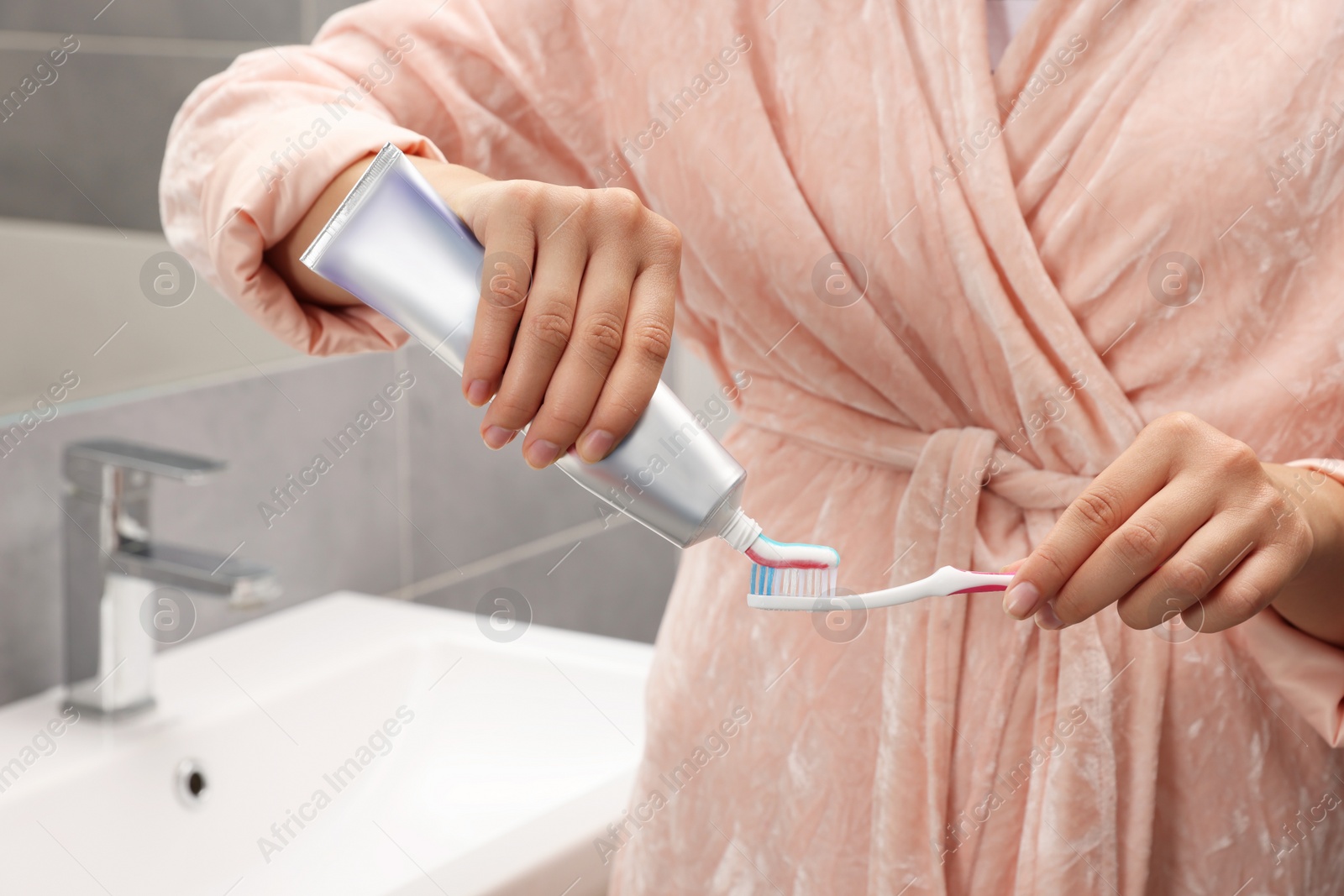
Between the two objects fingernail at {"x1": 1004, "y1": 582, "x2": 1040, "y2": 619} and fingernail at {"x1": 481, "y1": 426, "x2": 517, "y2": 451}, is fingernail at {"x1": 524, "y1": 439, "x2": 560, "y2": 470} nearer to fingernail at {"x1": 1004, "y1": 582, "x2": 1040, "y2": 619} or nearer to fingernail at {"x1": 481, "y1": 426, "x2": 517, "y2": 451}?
fingernail at {"x1": 481, "y1": 426, "x2": 517, "y2": 451}

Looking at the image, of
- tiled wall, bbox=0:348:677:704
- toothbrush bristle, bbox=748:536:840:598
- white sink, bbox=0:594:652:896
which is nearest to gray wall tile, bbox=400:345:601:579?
tiled wall, bbox=0:348:677:704

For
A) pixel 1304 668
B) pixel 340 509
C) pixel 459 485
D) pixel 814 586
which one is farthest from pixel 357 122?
pixel 459 485

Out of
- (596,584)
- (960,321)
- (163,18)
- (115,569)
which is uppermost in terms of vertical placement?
(960,321)

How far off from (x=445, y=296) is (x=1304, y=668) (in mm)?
369

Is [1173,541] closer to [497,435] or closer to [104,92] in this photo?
[497,435]

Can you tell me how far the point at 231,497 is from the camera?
944mm

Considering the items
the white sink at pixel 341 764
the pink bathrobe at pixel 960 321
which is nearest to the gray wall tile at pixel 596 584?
the white sink at pixel 341 764

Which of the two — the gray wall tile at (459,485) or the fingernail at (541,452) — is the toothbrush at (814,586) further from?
the gray wall tile at (459,485)

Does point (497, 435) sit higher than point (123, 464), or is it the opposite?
point (497, 435)

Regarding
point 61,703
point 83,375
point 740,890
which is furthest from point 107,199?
point 740,890

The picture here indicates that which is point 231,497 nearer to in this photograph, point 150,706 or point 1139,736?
point 150,706

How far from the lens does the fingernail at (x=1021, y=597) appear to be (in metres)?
0.40

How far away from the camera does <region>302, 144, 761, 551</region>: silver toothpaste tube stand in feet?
1.09

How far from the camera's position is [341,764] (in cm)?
89
